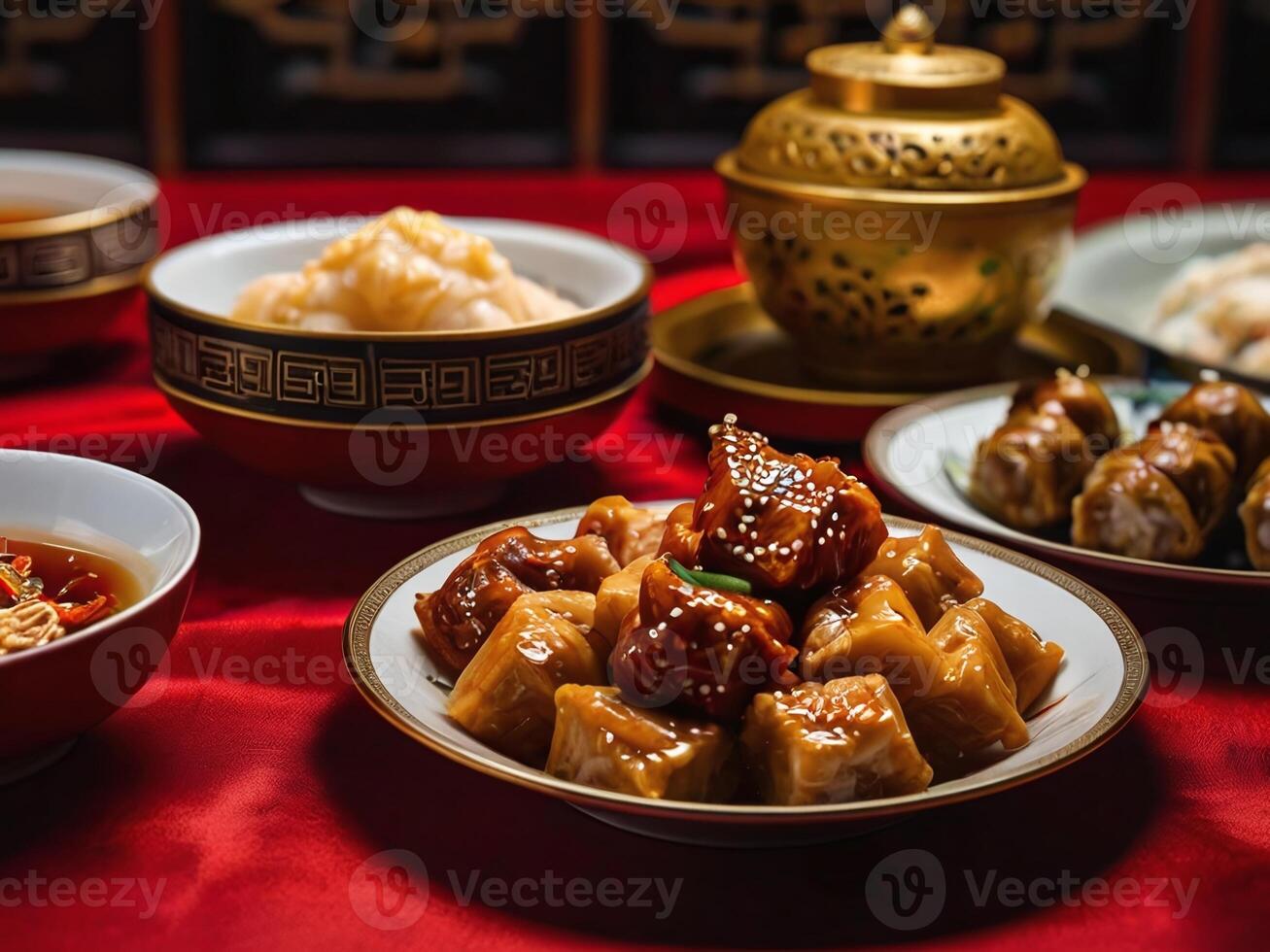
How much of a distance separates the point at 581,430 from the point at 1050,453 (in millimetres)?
423

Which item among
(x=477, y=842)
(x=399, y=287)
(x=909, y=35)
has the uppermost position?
(x=909, y=35)

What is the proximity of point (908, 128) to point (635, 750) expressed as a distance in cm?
98

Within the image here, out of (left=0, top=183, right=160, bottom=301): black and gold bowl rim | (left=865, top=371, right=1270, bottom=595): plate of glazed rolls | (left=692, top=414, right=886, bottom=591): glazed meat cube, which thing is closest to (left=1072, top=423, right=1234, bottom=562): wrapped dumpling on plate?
(left=865, top=371, right=1270, bottom=595): plate of glazed rolls

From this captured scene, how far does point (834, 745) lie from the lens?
865 millimetres

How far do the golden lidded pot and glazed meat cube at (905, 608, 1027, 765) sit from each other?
29.7 inches

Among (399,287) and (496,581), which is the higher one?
(399,287)

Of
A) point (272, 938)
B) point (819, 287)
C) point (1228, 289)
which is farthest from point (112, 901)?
point (1228, 289)

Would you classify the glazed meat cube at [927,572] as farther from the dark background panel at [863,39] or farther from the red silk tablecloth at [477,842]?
the dark background panel at [863,39]

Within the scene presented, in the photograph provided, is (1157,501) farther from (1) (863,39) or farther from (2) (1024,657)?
(1) (863,39)

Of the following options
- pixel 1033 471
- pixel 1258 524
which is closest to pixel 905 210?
pixel 1033 471

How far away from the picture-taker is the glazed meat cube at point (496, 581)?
1038mm

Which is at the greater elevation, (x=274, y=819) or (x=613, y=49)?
(x=613, y=49)

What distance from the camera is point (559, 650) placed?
0.97m

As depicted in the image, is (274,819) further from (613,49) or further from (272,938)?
(613,49)
